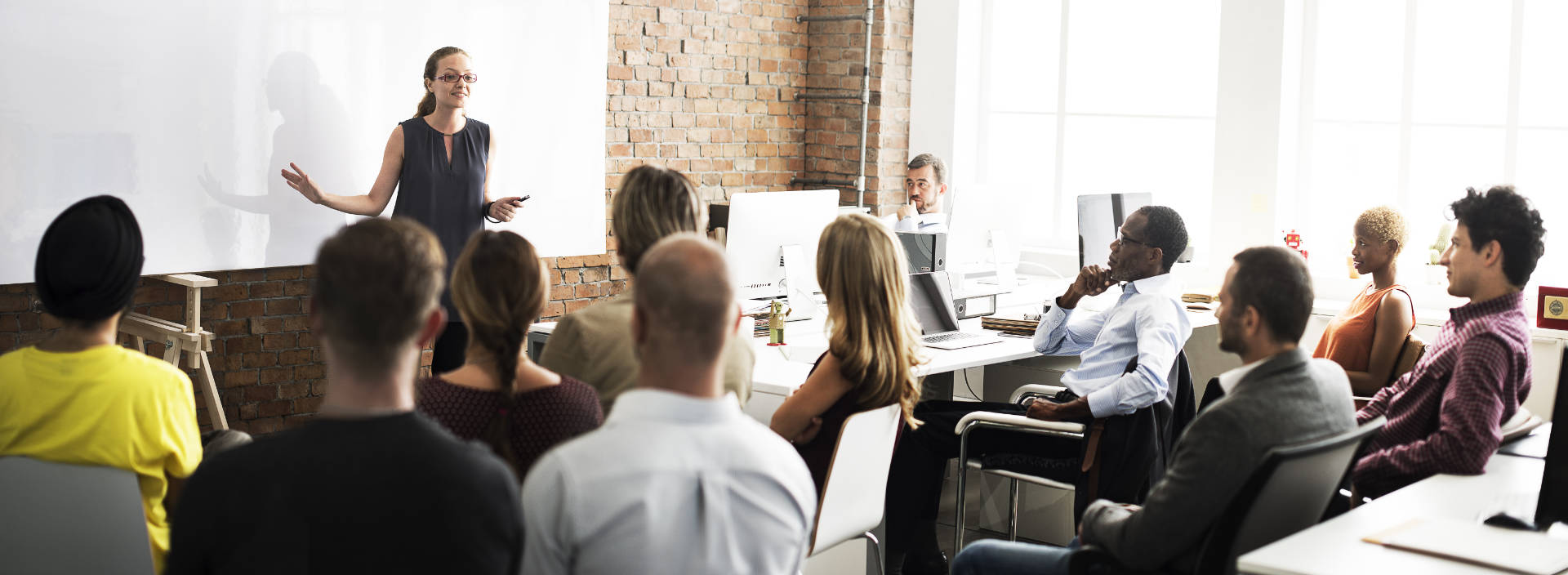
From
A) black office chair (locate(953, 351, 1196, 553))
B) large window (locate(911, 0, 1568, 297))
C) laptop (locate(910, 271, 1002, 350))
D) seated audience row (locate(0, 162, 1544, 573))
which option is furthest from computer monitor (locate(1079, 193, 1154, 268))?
black office chair (locate(953, 351, 1196, 553))

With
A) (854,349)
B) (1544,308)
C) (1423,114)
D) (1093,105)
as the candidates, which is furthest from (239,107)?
(1423,114)

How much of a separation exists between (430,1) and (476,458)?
4.16 metres

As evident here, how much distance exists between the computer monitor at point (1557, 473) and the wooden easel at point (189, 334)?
357cm

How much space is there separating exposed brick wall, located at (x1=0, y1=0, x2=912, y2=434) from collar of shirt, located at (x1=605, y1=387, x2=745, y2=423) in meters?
3.67

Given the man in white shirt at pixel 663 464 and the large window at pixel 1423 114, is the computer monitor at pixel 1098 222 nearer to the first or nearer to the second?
the large window at pixel 1423 114

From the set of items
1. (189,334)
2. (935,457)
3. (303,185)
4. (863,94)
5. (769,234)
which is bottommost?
(935,457)

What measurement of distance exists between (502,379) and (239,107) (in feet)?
9.81

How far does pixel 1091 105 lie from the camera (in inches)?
277

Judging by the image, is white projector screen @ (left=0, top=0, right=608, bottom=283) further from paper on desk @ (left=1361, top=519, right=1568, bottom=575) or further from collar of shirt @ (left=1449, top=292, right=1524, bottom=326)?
paper on desk @ (left=1361, top=519, right=1568, bottom=575)

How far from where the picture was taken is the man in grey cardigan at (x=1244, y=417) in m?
2.14

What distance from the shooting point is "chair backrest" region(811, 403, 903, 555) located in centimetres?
276

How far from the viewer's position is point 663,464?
156 centimetres

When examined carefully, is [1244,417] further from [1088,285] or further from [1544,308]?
[1544,308]

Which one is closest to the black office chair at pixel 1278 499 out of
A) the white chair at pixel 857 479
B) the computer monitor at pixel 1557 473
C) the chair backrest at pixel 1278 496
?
the chair backrest at pixel 1278 496
